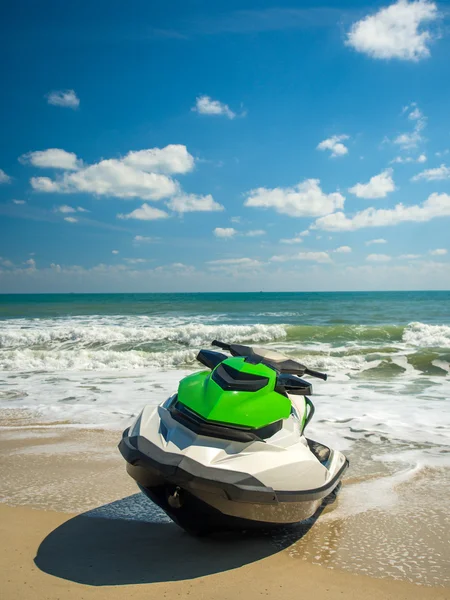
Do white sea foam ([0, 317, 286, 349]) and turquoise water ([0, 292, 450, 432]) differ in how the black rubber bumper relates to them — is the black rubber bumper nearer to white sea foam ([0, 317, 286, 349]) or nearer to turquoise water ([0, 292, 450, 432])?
turquoise water ([0, 292, 450, 432])

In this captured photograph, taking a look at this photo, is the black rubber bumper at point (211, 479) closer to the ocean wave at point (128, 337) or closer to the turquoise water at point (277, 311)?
the ocean wave at point (128, 337)

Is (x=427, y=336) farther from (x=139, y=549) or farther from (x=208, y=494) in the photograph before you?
(x=208, y=494)

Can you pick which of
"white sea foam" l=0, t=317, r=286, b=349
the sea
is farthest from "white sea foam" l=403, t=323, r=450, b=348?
"white sea foam" l=0, t=317, r=286, b=349

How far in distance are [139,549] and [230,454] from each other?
3.21 ft

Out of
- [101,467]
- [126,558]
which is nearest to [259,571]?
[126,558]

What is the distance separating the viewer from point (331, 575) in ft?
8.53

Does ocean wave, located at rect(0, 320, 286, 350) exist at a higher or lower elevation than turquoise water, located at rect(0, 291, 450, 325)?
lower

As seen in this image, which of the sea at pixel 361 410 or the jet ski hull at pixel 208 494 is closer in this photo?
the jet ski hull at pixel 208 494

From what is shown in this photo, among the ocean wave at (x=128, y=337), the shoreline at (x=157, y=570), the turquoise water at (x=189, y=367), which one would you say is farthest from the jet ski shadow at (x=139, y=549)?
the ocean wave at (x=128, y=337)

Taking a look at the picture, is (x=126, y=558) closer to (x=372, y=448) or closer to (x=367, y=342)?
(x=372, y=448)

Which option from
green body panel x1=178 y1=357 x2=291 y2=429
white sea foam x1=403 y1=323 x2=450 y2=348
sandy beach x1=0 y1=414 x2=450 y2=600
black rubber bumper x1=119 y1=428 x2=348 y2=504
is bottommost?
white sea foam x1=403 y1=323 x2=450 y2=348

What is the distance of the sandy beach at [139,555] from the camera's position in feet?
8.05

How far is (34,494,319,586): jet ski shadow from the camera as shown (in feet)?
8.53

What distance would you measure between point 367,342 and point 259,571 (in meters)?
15.8
